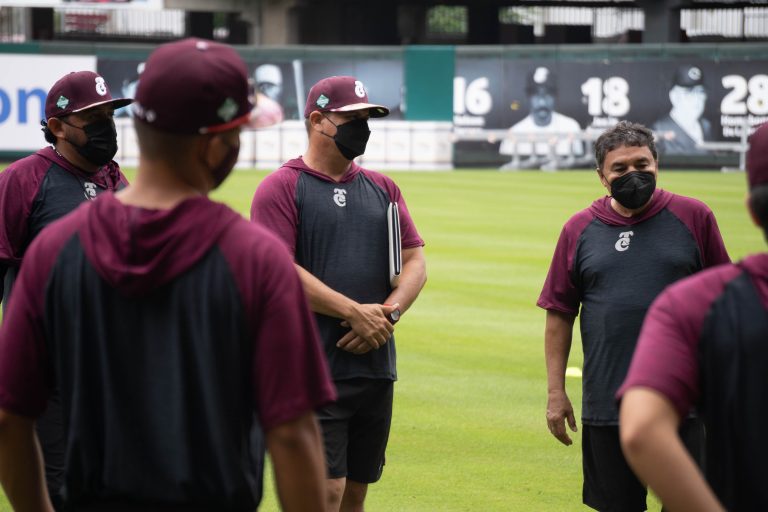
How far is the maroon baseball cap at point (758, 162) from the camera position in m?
2.69

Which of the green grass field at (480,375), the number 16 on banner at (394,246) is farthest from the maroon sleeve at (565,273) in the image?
the green grass field at (480,375)

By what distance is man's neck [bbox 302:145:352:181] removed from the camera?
5883mm

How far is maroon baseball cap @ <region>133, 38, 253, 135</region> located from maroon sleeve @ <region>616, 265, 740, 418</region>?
109 centimetres

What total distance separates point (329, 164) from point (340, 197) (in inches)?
7.9

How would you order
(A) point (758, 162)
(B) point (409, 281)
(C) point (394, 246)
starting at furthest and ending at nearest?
1. (B) point (409, 281)
2. (C) point (394, 246)
3. (A) point (758, 162)

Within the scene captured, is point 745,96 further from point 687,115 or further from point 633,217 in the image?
point 633,217

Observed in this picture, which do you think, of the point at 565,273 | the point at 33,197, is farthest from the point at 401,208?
the point at 33,197

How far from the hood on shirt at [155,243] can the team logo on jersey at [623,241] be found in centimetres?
276

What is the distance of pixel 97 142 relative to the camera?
5.76m

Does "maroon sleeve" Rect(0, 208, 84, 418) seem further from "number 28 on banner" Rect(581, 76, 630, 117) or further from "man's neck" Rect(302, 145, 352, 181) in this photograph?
"number 28 on banner" Rect(581, 76, 630, 117)

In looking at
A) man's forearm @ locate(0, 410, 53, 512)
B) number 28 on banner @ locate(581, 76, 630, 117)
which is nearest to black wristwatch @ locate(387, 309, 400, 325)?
man's forearm @ locate(0, 410, 53, 512)

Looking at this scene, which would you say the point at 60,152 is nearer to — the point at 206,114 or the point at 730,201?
the point at 206,114

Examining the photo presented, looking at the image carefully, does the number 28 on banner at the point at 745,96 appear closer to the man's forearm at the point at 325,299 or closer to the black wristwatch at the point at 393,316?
the black wristwatch at the point at 393,316

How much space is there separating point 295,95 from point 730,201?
1506 cm
